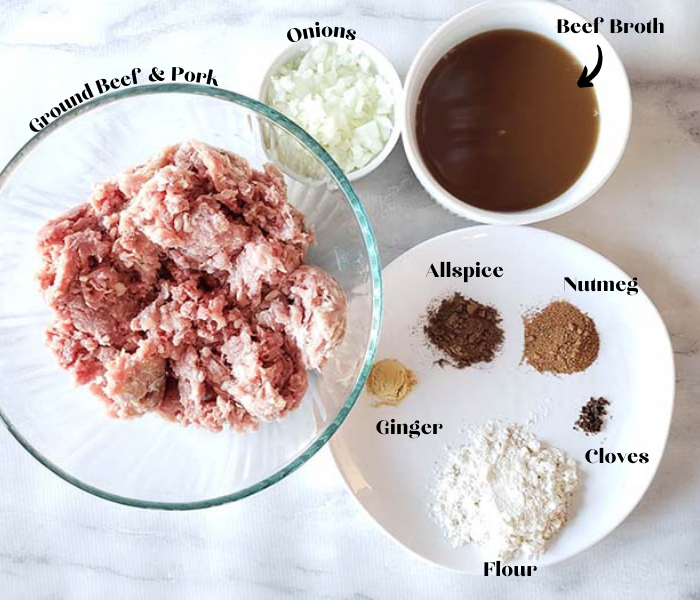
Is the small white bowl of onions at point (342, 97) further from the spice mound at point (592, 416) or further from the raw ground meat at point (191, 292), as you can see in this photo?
the spice mound at point (592, 416)

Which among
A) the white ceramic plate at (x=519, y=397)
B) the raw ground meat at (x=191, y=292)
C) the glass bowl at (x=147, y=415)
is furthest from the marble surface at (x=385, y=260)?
the raw ground meat at (x=191, y=292)

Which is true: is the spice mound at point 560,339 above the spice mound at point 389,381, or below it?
above

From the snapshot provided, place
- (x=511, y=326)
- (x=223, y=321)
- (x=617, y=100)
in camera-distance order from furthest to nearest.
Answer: (x=511, y=326) < (x=617, y=100) < (x=223, y=321)

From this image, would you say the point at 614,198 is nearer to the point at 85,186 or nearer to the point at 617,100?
the point at 617,100

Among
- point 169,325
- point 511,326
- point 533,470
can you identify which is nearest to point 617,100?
point 511,326

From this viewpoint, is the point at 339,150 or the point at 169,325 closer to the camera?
the point at 169,325

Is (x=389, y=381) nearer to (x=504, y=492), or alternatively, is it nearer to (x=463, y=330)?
(x=463, y=330)
